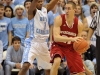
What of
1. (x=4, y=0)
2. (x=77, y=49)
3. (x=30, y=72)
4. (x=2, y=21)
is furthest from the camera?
(x=4, y=0)

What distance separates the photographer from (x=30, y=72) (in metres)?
8.52

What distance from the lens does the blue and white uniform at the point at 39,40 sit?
724 cm

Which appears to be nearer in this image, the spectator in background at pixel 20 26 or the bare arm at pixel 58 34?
the bare arm at pixel 58 34

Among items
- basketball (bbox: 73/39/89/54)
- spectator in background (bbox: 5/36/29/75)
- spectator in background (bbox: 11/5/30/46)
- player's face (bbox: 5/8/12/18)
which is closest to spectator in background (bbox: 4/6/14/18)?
player's face (bbox: 5/8/12/18)

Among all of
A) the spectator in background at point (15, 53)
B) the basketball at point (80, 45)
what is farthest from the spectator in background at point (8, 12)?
the basketball at point (80, 45)

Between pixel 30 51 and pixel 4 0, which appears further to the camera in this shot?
pixel 4 0

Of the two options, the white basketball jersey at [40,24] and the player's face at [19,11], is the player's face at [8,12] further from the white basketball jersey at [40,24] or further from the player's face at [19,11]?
the white basketball jersey at [40,24]

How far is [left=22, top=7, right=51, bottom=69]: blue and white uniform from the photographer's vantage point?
23.8 feet

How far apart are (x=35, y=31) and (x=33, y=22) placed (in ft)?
0.63

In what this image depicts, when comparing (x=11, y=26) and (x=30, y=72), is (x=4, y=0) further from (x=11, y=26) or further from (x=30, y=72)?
(x=30, y=72)

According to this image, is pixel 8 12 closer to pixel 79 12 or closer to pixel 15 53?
pixel 15 53

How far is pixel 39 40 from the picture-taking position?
24.1ft

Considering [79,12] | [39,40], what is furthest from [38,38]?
[79,12]

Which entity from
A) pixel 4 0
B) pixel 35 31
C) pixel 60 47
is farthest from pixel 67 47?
pixel 4 0
